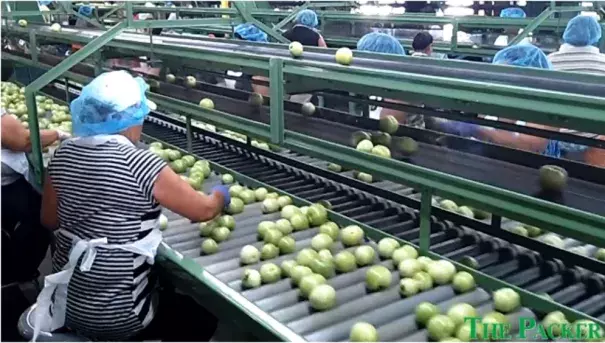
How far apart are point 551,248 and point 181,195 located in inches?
60.1

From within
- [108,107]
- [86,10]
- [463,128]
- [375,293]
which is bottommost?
[375,293]

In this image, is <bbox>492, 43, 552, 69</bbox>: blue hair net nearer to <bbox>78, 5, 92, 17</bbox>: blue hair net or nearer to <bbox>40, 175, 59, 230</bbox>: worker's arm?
<bbox>40, 175, 59, 230</bbox>: worker's arm

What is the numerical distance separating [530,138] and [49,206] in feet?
7.73

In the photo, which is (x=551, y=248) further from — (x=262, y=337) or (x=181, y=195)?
(x=181, y=195)

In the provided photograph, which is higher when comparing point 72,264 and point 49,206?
point 49,206

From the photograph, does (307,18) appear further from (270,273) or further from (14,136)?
(270,273)

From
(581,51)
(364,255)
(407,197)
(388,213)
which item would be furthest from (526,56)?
(364,255)

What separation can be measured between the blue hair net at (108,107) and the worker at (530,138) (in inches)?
67.4

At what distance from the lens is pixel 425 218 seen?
8.07 feet

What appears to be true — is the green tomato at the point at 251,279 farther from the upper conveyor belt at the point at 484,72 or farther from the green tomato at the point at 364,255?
the upper conveyor belt at the point at 484,72

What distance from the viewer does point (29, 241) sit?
4.01 metres

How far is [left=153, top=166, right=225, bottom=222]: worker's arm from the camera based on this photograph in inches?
95.2

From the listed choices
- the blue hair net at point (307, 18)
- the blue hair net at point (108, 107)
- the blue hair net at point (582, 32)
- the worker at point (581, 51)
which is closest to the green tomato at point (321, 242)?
the blue hair net at point (108, 107)

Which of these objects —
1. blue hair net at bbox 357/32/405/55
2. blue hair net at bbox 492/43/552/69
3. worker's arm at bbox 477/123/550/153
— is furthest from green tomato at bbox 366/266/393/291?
blue hair net at bbox 357/32/405/55
